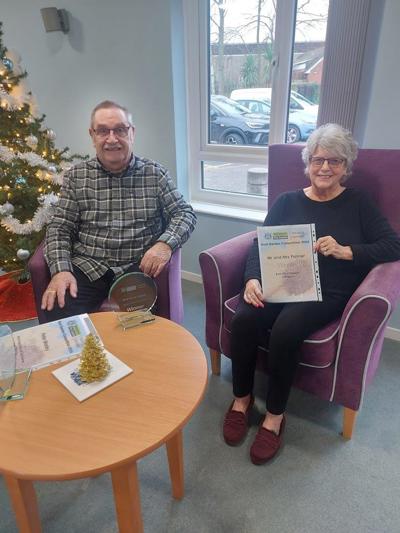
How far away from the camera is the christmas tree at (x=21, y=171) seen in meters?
2.15

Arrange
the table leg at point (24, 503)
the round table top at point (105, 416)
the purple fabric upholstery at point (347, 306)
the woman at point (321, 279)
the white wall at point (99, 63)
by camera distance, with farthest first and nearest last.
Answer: the white wall at point (99, 63) → the woman at point (321, 279) → the purple fabric upholstery at point (347, 306) → the table leg at point (24, 503) → the round table top at point (105, 416)

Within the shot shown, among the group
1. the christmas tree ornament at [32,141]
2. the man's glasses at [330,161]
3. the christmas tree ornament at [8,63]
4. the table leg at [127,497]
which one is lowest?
the table leg at [127,497]

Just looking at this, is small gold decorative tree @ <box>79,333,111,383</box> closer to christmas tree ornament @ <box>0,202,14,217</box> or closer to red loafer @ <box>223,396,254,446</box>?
red loafer @ <box>223,396,254,446</box>

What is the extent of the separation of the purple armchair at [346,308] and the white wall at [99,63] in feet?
3.43

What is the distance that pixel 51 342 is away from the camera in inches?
45.8

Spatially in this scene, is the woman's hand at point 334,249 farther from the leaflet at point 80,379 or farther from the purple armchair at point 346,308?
the leaflet at point 80,379

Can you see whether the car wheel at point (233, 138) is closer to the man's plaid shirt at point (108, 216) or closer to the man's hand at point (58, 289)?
the man's plaid shirt at point (108, 216)

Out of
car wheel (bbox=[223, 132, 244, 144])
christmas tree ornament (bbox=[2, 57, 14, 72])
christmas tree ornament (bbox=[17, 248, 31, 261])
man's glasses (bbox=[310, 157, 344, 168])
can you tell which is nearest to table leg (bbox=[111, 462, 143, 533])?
man's glasses (bbox=[310, 157, 344, 168])

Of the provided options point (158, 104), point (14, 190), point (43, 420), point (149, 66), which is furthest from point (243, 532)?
point (149, 66)

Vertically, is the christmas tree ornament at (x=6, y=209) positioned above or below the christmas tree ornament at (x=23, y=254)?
above

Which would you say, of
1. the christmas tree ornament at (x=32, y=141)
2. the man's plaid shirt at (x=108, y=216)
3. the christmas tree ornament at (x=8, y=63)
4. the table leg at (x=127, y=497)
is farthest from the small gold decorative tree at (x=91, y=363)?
the christmas tree ornament at (x=8, y=63)

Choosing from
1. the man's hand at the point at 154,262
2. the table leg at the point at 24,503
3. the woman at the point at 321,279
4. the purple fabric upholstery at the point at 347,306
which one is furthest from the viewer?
the man's hand at the point at 154,262

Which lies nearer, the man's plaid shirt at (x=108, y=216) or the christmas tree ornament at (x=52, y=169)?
the man's plaid shirt at (x=108, y=216)

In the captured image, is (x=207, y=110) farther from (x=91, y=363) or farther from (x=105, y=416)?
(x=105, y=416)
